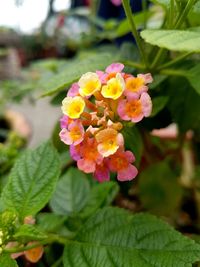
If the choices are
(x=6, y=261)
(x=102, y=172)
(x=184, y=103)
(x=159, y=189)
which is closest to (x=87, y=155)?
(x=102, y=172)

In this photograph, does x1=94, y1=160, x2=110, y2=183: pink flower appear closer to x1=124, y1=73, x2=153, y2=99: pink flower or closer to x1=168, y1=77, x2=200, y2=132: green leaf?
x1=124, y1=73, x2=153, y2=99: pink flower

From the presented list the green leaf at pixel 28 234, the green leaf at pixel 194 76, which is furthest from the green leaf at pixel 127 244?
the green leaf at pixel 194 76

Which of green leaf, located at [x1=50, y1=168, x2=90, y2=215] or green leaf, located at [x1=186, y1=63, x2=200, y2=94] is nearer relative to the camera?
green leaf, located at [x1=186, y1=63, x2=200, y2=94]

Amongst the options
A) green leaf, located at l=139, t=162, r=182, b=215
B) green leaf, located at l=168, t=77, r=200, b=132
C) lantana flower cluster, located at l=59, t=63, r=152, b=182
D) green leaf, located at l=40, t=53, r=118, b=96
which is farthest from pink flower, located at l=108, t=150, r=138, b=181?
green leaf, located at l=139, t=162, r=182, b=215

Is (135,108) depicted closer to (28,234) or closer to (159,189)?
Result: (28,234)

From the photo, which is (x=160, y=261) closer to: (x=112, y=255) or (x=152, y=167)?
(x=112, y=255)

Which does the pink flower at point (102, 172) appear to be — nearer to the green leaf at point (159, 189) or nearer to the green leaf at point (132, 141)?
the green leaf at point (132, 141)
